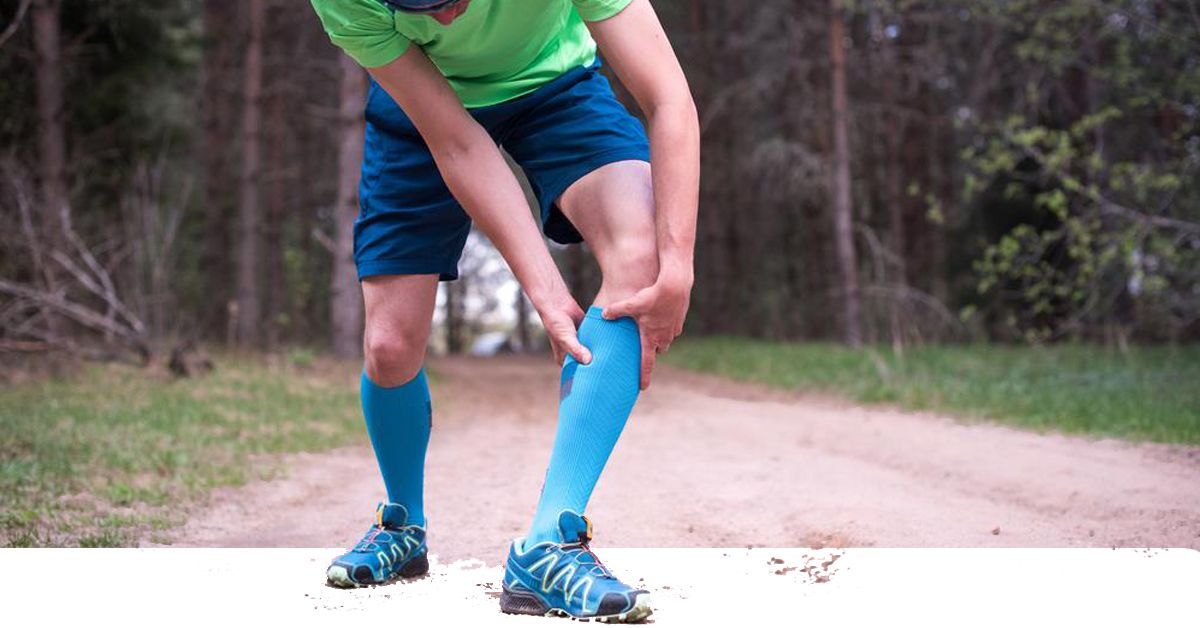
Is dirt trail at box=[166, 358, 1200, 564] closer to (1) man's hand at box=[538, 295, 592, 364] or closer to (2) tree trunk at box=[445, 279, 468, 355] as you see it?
(1) man's hand at box=[538, 295, 592, 364]

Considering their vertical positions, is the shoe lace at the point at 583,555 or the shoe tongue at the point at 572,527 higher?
the shoe tongue at the point at 572,527

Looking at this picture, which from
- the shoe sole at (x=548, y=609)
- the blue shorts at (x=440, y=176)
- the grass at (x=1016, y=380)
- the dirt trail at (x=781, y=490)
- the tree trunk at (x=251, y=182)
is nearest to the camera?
the shoe sole at (x=548, y=609)

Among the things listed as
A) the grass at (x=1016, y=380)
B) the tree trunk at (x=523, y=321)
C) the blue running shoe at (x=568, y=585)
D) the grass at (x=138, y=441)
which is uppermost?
the blue running shoe at (x=568, y=585)

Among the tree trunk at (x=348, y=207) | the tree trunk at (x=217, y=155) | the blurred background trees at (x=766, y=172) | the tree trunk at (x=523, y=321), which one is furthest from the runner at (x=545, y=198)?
the tree trunk at (x=523, y=321)

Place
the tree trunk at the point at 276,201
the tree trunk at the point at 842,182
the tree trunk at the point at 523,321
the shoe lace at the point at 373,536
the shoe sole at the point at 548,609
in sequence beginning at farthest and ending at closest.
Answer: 1. the tree trunk at the point at 523,321
2. the tree trunk at the point at 276,201
3. the tree trunk at the point at 842,182
4. the shoe lace at the point at 373,536
5. the shoe sole at the point at 548,609

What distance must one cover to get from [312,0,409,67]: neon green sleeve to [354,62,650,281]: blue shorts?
30cm

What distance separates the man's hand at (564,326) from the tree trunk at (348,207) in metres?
9.45

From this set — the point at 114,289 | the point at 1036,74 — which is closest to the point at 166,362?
the point at 114,289

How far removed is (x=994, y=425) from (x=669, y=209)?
5.39 metres

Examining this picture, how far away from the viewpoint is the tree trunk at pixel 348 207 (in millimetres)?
11805

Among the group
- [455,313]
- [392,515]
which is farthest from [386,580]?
[455,313]

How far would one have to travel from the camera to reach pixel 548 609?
2205 mm

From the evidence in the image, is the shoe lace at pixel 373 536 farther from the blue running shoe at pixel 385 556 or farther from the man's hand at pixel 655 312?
the man's hand at pixel 655 312

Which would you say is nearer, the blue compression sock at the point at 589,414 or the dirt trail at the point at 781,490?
the blue compression sock at the point at 589,414
